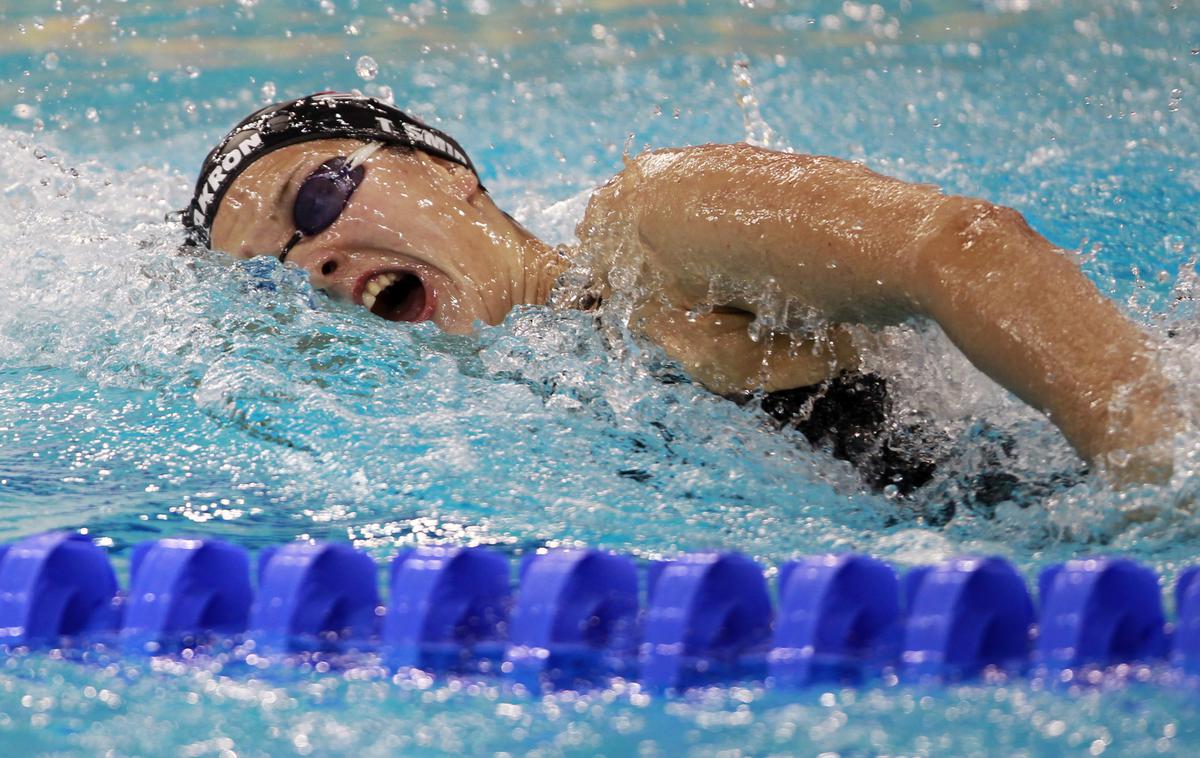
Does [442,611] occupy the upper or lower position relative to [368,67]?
lower

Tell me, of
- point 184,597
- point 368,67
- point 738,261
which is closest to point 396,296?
point 738,261

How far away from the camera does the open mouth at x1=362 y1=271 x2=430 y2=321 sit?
2.16 m

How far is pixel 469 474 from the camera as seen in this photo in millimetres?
1836

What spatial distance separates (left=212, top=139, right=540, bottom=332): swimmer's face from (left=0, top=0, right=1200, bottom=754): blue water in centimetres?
5

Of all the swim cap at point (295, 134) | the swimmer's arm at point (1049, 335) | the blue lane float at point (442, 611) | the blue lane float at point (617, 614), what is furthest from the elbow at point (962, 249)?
the swim cap at point (295, 134)

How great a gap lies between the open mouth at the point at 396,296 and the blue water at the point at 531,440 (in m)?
0.05

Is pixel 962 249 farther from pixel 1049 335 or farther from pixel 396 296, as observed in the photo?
pixel 396 296

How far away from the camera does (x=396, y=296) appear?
2.29 metres

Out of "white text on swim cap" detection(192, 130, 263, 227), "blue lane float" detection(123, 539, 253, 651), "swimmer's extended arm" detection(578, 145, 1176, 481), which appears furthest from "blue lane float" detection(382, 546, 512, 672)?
"white text on swim cap" detection(192, 130, 263, 227)

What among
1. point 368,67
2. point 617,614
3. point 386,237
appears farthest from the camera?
point 368,67

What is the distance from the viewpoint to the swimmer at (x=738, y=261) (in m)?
1.32

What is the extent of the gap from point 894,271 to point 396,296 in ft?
3.63

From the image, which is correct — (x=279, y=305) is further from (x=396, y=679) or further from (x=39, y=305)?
(x=396, y=679)

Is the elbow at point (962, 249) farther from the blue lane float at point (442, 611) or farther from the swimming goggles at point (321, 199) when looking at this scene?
the swimming goggles at point (321, 199)
